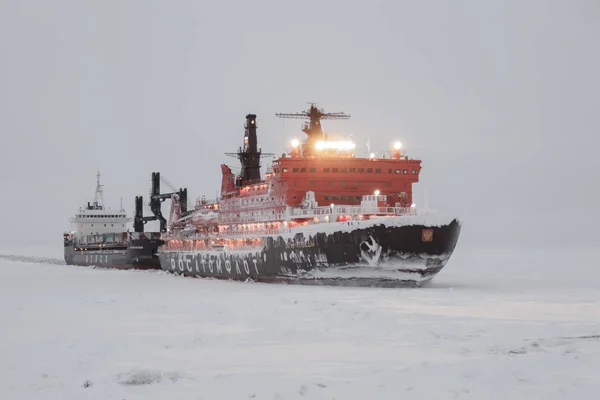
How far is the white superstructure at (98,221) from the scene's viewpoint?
80.8 metres

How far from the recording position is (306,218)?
120ft

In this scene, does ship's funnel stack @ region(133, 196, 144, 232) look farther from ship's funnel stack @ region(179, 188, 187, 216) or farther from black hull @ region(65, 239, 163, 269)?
ship's funnel stack @ region(179, 188, 187, 216)

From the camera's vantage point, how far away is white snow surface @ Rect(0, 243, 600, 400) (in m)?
10.9

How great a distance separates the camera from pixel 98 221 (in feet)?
267

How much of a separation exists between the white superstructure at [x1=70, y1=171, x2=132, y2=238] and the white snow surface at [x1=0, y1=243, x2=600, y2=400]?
58763 mm

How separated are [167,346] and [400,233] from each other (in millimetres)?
16981

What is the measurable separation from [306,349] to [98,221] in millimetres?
71715

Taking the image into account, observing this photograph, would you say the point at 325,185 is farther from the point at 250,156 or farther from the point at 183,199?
the point at 183,199

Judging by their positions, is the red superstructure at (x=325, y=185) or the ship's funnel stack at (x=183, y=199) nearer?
the red superstructure at (x=325, y=185)

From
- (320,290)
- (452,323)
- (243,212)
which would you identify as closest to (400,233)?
(320,290)

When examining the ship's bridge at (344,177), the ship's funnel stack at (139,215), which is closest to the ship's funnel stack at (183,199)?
the ship's funnel stack at (139,215)

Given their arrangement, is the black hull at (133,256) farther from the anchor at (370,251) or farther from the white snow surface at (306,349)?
the white snow surface at (306,349)

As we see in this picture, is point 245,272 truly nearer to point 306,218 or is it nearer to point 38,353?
point 306,218

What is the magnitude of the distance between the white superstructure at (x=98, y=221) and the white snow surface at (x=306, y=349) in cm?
5876
